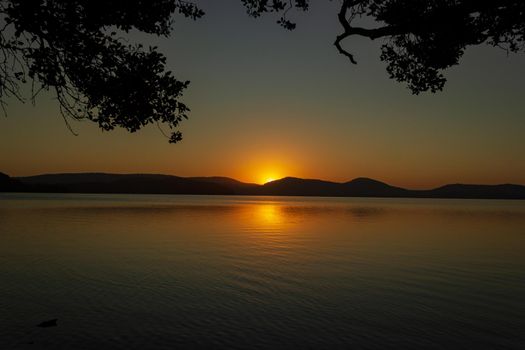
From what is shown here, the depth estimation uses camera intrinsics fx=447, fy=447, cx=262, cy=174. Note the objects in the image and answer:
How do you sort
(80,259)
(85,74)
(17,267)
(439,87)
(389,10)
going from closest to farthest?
(85,74) → (389,10) → (439,87) → (17,267) → (80,259)

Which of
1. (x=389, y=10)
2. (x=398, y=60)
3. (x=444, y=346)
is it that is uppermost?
(x=389, y=10)

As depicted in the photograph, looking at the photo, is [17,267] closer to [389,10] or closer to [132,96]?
[132,96]

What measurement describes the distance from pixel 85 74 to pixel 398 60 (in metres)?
10.5

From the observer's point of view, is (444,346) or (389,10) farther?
(389,10)

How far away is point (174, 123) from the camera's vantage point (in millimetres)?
12234

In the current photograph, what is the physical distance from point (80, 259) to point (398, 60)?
1767 centimetres

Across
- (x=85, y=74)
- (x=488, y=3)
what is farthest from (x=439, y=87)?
(x=85, y=74)

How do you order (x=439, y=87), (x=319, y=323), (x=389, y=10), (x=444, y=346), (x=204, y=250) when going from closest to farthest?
(x=444, y=346)
(x=319, y=323)
(x=389, y=10)
(x=439, y=87)
(x=204, y=250)

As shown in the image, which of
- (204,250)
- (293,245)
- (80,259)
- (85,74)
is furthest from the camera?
(293,245)

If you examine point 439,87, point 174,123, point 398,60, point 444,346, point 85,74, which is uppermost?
point 398,60

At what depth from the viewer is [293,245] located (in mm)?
31281

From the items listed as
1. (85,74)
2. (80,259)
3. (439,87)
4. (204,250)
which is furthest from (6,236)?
Result: (439,87)

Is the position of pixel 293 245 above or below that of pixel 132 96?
below

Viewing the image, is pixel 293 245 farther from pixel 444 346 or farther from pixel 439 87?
pixel 444 346
